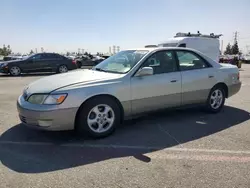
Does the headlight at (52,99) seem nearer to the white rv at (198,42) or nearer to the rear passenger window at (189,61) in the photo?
the rear passenger window at (189,61)

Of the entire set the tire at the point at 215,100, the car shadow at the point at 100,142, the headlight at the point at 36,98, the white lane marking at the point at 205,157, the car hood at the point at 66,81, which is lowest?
the white lane marking at the point at 205,157

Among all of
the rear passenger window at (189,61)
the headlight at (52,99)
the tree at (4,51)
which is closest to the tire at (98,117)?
the headlight at (52,99)

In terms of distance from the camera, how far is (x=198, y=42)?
59.0 ft

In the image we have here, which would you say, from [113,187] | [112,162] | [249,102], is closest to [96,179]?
[113,187]

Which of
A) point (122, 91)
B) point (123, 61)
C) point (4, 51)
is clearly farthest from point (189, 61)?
point (4, 51)

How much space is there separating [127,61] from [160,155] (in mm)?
2072

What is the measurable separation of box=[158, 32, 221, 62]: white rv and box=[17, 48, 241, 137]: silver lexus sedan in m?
11.1

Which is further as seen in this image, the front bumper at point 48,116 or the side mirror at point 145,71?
the side mirror at point 145,71

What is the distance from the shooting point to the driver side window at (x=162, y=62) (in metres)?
5.28

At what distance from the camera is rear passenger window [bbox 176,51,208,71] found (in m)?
5.74

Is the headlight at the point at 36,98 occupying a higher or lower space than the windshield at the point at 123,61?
lower

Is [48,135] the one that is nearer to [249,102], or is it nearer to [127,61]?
[127,61]

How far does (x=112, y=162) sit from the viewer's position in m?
3.72

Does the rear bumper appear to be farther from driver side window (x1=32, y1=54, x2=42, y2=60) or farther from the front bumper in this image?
driver side window (x1=32, y1=54, x2=42, y2=60)
